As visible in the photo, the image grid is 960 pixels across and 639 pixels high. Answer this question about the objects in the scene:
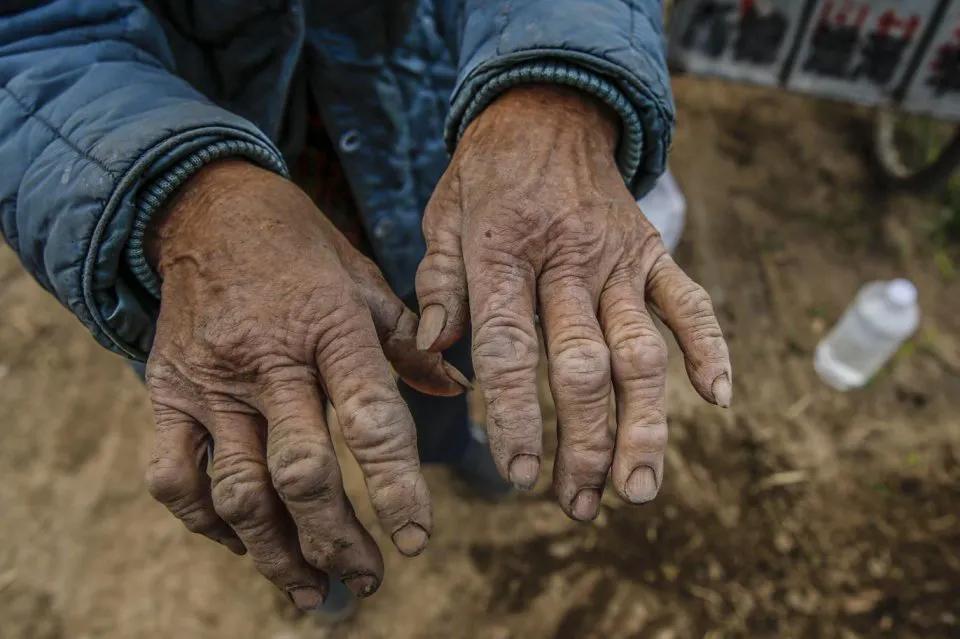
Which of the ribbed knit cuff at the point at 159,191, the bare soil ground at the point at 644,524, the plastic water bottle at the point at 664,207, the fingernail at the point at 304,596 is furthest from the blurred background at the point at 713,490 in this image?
the ribbed knit cuff at the point at 159,191

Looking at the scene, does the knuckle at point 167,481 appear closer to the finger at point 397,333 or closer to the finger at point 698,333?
the finger at point 397,333

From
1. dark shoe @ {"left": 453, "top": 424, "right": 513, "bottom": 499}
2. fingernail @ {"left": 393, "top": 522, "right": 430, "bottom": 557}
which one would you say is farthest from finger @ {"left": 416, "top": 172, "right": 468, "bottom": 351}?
dark shoe @ {"left": 453, "top": 424, "right": 513, "bottom": 499}

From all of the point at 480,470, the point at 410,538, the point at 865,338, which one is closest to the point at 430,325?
the point at 410,538

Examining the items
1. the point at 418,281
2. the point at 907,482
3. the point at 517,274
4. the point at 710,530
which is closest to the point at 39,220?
the point at 418,281

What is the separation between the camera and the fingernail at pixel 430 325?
0.88 metres

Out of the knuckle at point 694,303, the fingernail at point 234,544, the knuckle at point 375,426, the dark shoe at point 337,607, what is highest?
the knuckle at point 694,303

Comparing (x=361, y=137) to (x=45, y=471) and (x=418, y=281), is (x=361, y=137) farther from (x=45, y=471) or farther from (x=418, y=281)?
(x=45, y=471)

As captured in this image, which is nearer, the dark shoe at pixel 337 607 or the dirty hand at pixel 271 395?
the dirty hand at pixel 271 395

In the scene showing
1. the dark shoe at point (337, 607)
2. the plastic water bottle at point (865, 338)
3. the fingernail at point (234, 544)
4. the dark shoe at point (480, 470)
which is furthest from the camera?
the plastic water bottle at point (865, 338)

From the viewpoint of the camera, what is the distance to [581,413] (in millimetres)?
815

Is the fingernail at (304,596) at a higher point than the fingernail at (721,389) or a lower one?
lower

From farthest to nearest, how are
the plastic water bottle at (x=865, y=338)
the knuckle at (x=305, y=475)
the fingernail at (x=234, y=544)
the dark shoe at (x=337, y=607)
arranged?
1. the plastic water bottle at (x=865, y=338)
2. the dark shoe at (x=337, y=607)
3. the fingernail at (x=234, y=544)
4. the knuckle at (x=305, y=475)

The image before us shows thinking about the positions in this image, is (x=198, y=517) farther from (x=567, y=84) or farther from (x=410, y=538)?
(x=567, y=84)

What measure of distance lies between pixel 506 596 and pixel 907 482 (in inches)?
47.6
